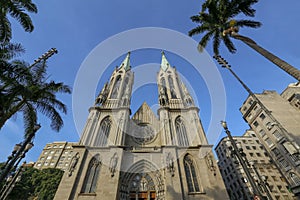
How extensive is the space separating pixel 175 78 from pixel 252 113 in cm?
2022

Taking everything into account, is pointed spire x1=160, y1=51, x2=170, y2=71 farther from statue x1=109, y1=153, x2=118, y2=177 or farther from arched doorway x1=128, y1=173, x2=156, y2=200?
arched doorway x1=128, y1=173, x2=156, y2=200

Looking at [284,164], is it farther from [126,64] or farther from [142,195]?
[126,64]

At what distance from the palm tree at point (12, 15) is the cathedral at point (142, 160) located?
483 inches

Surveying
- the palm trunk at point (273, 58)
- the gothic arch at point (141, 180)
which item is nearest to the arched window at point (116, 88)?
the gothic arch at point (141, 180)

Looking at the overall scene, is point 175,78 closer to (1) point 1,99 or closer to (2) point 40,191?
(1) point 1,99

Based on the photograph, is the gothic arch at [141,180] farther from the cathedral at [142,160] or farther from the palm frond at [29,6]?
the palm frond at [29,6]

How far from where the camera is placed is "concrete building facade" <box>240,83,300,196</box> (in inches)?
918

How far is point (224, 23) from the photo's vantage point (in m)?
11.8

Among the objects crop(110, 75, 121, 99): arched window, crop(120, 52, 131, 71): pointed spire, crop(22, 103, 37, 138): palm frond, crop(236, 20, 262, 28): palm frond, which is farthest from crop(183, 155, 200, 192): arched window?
crop(120, 52, 131, 71): pointed spire

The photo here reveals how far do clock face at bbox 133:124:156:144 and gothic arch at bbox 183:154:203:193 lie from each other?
226 inches

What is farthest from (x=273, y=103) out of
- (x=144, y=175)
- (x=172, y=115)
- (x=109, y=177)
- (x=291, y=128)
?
(x=109, y=177)

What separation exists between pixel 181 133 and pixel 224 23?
13670 millimetres

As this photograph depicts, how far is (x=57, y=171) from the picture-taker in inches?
1330

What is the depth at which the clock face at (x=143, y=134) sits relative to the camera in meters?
20.4
